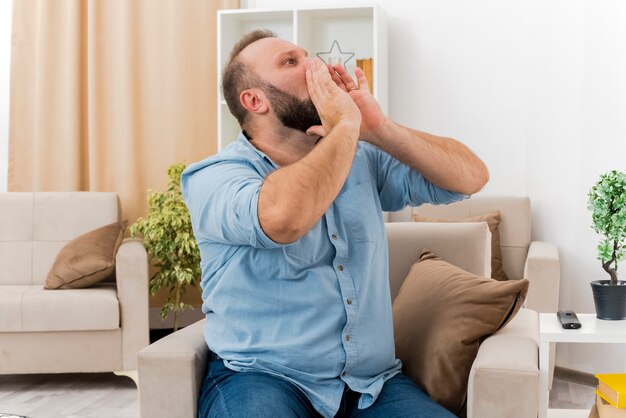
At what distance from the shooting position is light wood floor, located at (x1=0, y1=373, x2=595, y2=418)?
344 cm

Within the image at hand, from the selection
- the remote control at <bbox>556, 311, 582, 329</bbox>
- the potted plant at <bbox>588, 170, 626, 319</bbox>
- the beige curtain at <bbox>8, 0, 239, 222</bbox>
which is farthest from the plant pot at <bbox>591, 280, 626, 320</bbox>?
the beige curtain at <bbox>8, 0, 239, 222</bbox>

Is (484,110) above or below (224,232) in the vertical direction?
above

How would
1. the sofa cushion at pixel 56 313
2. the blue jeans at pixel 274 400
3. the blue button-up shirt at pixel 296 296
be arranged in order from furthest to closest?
the sofa cushion at pixel 56 313
the blue button-up shirt at pixel 296 296
the blue jeans at pixel 274 400

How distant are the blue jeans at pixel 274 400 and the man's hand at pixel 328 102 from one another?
51 centimetres

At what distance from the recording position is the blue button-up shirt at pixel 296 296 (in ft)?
5.62

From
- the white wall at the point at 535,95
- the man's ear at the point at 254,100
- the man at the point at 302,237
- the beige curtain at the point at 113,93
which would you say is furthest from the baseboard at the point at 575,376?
the man's ear at the point at 254,100

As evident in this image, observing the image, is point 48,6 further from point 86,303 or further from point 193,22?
point 86,303

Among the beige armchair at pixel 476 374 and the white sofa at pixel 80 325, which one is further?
the white sofa at pixel 80 325

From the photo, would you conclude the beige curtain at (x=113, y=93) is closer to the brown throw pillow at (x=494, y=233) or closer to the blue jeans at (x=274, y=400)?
the brown throw pillow at (x=494, y=233)

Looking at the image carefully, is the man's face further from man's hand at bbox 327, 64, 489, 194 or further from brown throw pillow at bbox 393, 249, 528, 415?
brown throw pillow at bbox 393, 249, 528, 415

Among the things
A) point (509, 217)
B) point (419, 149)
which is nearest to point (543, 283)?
point (509, 217)

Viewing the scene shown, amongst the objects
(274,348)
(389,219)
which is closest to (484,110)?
(389,219)

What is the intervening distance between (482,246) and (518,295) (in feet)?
1.22

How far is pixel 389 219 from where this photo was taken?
4297 mm
